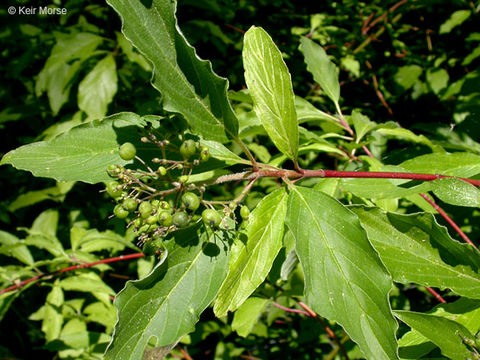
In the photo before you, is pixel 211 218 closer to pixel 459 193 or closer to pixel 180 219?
pixel 180 219

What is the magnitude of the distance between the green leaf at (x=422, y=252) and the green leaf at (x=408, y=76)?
2.44 metres

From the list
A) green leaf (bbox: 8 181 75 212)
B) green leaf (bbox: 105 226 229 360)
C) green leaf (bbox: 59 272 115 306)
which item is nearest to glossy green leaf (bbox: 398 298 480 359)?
green leaf (bbox: 105 226 229 360)

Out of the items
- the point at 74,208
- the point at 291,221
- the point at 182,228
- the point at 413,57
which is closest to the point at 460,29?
the point at 413,57

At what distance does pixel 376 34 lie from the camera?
12.0 ft

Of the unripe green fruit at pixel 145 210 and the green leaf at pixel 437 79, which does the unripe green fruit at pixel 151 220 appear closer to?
the unripe green fruit at pixel 145 210

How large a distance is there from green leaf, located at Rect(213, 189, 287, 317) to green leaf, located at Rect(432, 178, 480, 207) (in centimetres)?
61

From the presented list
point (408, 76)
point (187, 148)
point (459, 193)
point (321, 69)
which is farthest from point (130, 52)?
point (408, 76)

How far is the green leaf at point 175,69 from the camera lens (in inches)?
42.2

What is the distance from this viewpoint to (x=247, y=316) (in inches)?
94.0

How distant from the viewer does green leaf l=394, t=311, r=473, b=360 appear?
113cm

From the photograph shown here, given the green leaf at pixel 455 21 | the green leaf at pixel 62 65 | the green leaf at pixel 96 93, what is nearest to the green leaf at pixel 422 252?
the green leaf at pixel 96 93

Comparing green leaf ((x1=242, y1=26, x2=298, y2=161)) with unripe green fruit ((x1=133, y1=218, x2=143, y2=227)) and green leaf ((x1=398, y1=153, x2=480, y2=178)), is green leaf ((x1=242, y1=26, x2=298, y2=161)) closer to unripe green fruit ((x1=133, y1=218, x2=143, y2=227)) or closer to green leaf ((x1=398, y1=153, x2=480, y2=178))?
unripe green fruit ((x1=133, y1=218, x2=143, y2=227))

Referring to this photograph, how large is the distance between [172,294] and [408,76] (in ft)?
10.1

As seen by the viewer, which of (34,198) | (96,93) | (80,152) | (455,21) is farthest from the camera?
(455,21)
